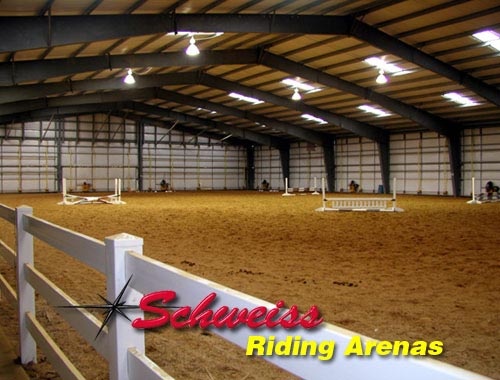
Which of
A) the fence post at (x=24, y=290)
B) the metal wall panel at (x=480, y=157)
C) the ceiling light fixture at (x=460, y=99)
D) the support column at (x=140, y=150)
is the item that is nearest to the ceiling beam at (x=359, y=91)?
the metal wall panel at (x=480, y=157)

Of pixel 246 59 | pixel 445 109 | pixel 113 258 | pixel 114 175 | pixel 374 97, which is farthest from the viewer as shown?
pixel 114 175

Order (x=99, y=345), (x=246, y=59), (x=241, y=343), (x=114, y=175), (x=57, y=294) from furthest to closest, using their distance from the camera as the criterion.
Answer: (x=114, y=175) → (x=246, y=59) → (x=57, y=294) → (x=99, y=345) → (x=241, y=343)

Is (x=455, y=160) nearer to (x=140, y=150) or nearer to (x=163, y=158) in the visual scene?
(x=163, y=158)

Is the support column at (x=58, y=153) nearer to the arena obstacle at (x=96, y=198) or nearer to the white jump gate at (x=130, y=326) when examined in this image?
the arena obstacle at (x=96, y=198)

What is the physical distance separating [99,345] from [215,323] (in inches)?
40.2

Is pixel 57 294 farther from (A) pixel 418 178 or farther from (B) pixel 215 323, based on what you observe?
(A) pixel 418 178

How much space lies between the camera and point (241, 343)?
59.1 inches

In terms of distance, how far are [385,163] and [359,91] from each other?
13.2 m

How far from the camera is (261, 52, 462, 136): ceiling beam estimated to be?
22.9 meters

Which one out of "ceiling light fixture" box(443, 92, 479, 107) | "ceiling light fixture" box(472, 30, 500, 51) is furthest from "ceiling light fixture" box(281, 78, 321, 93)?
"ceiling light fixture" box(472, 30, 500, 51)

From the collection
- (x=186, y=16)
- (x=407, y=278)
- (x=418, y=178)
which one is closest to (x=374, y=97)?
(x=418, y=178)

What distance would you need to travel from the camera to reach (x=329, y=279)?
7039 millimetres

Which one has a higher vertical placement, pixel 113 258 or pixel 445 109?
pixel 445 109

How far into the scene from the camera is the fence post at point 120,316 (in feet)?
6.61
